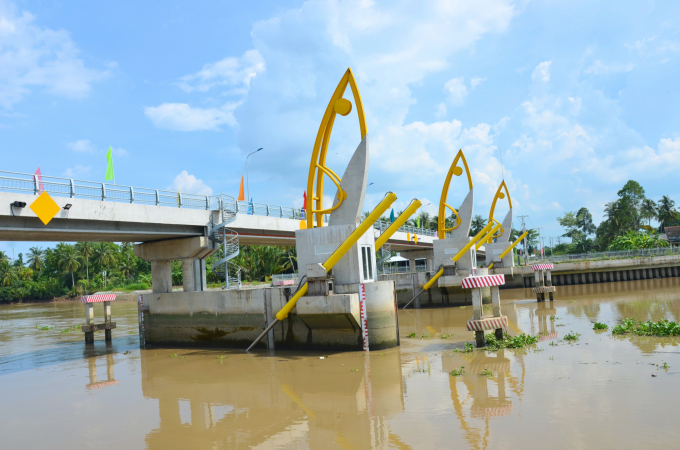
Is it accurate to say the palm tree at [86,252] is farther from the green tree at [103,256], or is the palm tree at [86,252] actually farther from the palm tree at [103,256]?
the palm tree at [103,256]

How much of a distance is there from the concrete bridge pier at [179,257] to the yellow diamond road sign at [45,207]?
6.92 meters

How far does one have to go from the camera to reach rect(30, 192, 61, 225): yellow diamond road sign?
55.6ft

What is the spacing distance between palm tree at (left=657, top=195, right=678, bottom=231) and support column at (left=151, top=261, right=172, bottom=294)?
285 ft

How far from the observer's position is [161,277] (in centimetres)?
2428

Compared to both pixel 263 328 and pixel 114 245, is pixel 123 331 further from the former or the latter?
pixel 114 245

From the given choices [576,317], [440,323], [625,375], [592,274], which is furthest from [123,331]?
[592,274]

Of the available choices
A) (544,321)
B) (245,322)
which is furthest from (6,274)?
(544,321)

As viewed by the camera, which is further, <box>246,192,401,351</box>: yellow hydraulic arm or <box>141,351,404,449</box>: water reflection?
<box>246,192,401,351</box>: yellow hydraulic arm

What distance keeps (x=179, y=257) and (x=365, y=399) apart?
52.5 ft

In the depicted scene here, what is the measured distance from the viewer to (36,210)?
16.9 m

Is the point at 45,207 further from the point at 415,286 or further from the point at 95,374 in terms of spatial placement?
the point at 415,286

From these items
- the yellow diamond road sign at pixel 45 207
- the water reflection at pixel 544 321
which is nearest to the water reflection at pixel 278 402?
the water reflection at pixel 544 321

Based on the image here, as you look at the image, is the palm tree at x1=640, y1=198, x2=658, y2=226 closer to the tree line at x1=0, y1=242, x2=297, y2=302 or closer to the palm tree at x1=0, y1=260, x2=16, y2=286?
the tree line at x1=0, y1=242, x2=297, y2=302

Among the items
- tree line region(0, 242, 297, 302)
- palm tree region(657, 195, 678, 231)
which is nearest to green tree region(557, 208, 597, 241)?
palm tree region(657, 195, 678, 231)
